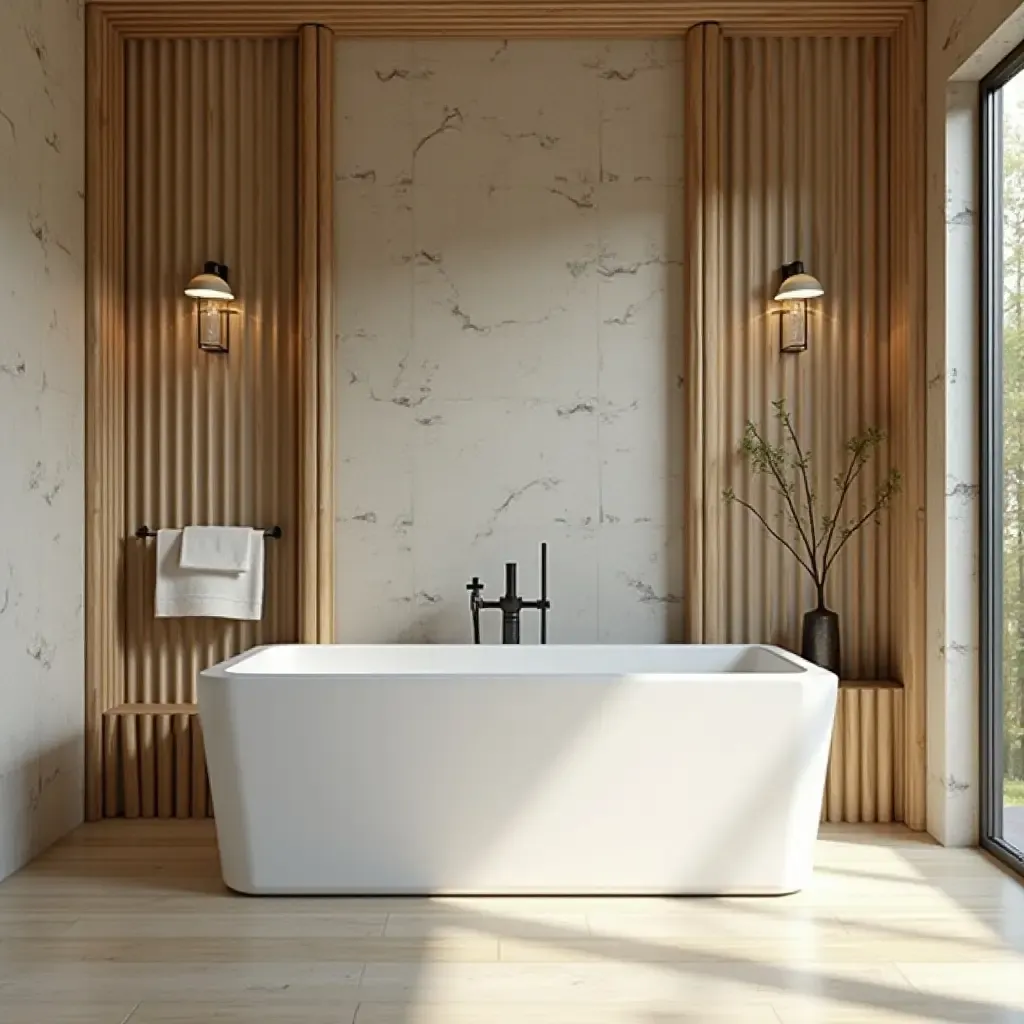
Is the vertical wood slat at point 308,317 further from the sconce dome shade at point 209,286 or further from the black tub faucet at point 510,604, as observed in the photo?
the black tub faucet at point 510,604

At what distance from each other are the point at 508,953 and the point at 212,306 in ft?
7.93

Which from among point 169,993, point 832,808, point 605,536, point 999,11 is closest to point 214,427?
point 605,536

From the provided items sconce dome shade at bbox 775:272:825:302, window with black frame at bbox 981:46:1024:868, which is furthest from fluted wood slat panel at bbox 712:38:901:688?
window with black frame at bbox 981:46:1024:868

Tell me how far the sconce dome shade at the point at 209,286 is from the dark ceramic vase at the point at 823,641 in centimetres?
223

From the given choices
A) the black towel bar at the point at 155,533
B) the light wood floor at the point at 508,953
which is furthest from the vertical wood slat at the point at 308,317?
the light wood floor at the point at 508,953

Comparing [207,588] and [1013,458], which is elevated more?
[1013,458]

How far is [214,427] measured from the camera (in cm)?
425

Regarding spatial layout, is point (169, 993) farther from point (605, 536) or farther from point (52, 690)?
point (605, 536)

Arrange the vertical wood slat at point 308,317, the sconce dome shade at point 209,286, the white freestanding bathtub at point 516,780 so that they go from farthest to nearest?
the vertical wood slat at point 308,317 < the sconce dome shade at point 209,286 < the white freestanding bathtub at point 516,780

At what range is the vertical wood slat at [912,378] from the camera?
3926 mm

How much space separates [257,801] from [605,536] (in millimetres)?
1581

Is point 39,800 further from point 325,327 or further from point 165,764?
point 325,327

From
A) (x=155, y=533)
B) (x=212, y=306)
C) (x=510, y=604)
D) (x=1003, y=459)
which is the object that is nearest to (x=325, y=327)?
(x=212, y=306)

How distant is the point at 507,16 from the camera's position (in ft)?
13.5
